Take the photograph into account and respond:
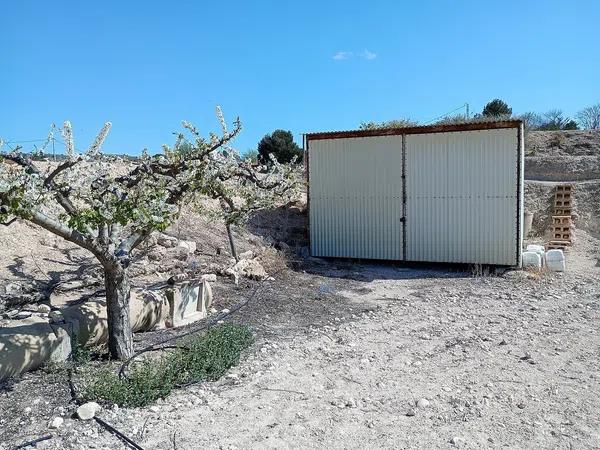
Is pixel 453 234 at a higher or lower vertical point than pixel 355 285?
higher

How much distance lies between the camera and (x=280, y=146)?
28.3 m

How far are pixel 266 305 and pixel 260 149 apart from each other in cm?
2169

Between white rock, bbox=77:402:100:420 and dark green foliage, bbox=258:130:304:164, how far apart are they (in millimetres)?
24243

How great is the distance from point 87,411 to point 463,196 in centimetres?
958

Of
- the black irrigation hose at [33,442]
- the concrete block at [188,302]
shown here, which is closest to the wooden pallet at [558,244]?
the concrete block at [188,302]

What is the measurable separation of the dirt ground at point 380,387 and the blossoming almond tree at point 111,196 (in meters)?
1.14

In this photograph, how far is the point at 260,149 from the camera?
95.3 ft

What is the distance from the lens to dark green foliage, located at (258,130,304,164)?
92.7ft

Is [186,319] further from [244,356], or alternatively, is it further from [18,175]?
[18,175]

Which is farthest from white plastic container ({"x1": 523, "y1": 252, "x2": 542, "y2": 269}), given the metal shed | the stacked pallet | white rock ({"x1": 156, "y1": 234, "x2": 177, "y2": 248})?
white rock ({"x1": 156, "y1": 234, "x2": 177, "y2": 248})

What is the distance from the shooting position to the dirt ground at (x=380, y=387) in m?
3.89

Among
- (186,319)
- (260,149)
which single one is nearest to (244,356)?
(186,319)

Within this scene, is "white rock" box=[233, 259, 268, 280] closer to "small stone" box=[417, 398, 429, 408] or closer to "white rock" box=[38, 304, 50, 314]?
"white rock" box=[38, 304, 50, 314]

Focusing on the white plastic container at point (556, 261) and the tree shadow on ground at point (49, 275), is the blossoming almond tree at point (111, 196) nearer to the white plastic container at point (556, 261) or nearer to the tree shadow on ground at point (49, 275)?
the tree shadow on ground at point (49, 275)
